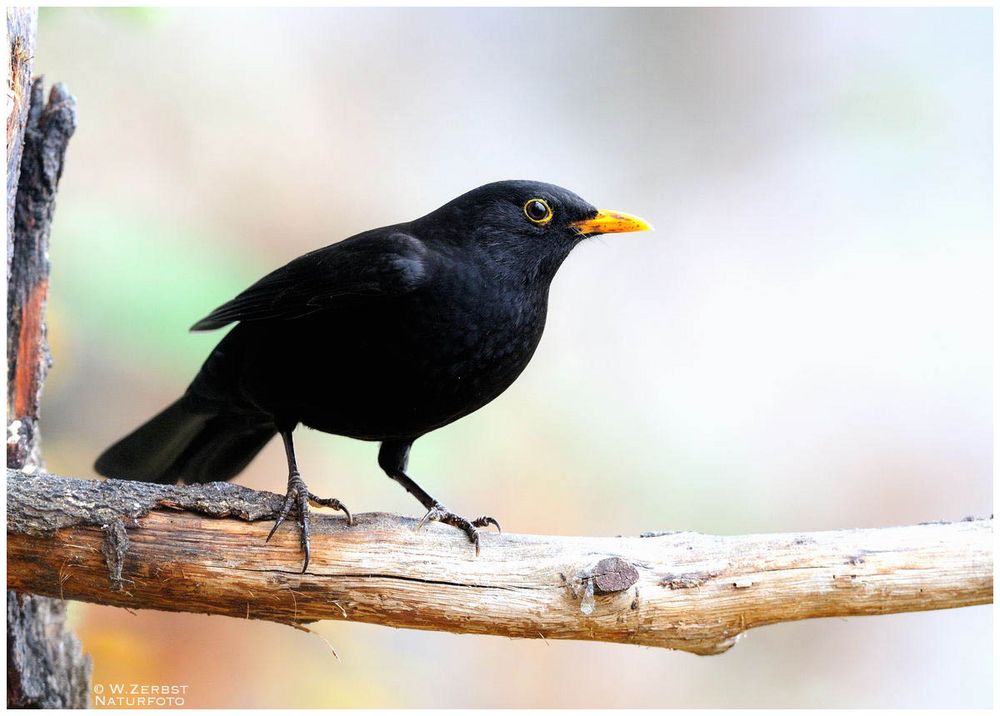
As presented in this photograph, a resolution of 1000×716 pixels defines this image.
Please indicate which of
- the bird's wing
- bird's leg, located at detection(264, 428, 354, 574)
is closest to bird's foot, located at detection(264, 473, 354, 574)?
bird's leg, located at detection(264, 428, 354, 574)

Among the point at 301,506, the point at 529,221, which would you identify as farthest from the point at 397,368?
the point at 529,221

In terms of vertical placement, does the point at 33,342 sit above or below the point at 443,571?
above

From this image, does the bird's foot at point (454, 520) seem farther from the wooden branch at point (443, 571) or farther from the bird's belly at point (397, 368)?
the bird's belly at point (397, 368)

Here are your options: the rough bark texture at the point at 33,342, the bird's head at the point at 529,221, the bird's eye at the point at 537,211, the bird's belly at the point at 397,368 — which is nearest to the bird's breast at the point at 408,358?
the bird's belly at the point at 397,368

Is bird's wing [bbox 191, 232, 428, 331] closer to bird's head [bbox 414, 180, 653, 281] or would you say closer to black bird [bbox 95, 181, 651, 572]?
black bird [bbox 95, 181, 651, 572]

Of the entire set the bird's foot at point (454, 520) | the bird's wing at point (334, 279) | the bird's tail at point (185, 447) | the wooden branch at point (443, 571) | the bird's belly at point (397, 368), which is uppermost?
the bird's wing at point (334, 279)

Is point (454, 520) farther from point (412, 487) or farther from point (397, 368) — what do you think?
point (397, 368)
